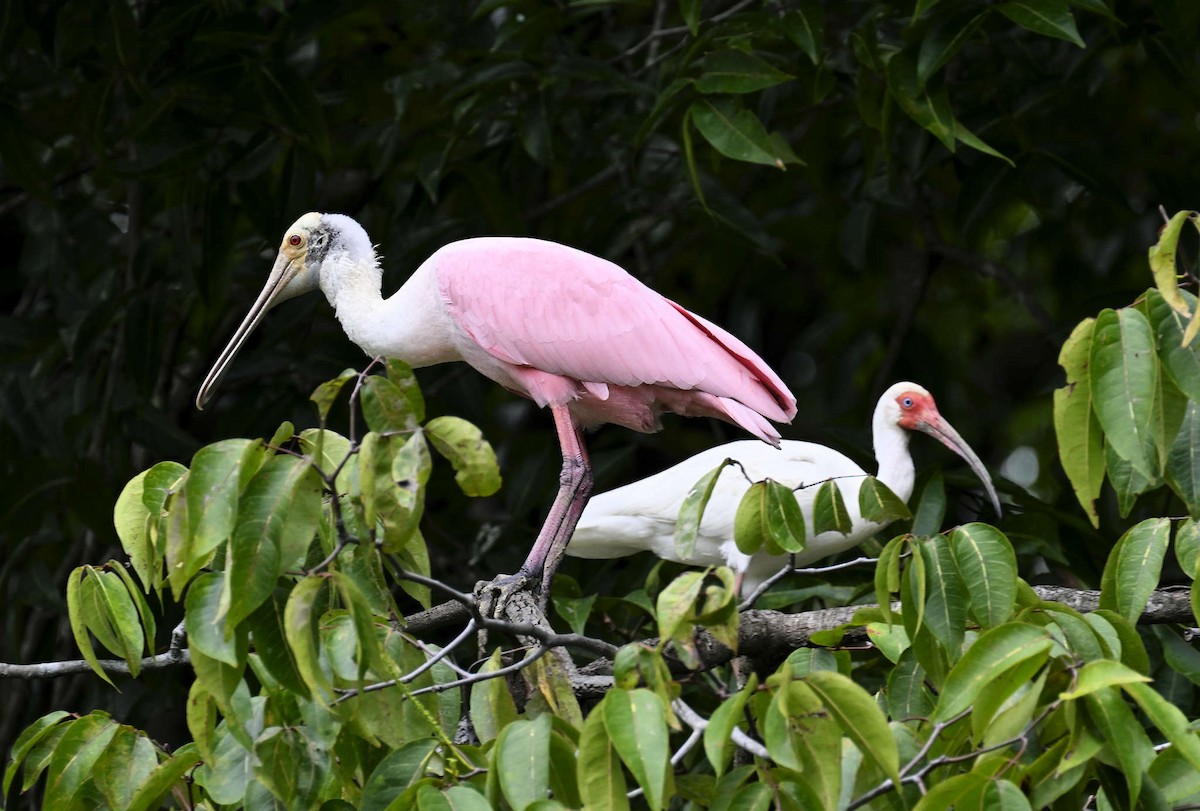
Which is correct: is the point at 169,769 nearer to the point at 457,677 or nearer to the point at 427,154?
the point at 457,677

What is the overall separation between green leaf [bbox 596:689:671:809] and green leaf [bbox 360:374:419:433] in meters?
0.49

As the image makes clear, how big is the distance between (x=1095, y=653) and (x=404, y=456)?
1.11m

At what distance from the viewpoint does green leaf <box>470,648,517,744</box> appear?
293 centimetres

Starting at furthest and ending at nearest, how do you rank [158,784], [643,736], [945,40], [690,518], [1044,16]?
[945,40] < [1044,16] < [690,518] < [158,784] < [643,736]

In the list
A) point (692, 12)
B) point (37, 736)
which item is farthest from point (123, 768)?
point (692, 12)

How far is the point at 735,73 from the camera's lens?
492 cm

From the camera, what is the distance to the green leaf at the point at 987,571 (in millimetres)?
2748

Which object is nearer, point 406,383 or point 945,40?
point 406,383

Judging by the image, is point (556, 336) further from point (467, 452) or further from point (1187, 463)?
point (467, 452)

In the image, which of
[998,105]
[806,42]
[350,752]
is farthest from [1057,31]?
[350,752]

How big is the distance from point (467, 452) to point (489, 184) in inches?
147

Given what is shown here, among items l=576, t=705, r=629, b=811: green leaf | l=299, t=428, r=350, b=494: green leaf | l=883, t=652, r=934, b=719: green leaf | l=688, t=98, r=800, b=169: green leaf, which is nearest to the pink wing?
l=688, t=98, r=800, b=169: green leaf

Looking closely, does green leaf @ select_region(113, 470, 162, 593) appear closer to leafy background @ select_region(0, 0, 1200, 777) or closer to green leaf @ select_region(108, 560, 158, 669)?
green leaf @ select_region(108, 560, 158, 669)

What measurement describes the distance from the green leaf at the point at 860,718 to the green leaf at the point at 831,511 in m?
0.75
